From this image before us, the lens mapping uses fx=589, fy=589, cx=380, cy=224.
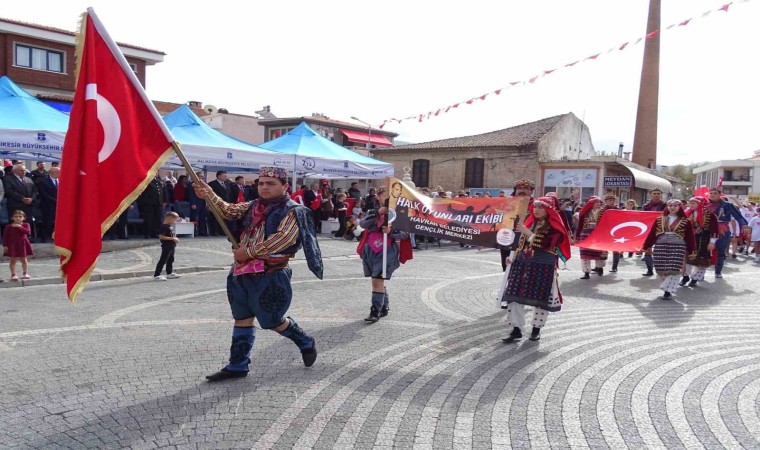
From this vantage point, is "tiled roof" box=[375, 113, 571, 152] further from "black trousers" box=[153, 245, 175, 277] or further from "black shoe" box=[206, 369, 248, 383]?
"black shoe" box=[206, 369, 248, 383]

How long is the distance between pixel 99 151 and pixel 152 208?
1148 centimetres

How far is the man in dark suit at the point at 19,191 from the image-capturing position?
12.2 meters

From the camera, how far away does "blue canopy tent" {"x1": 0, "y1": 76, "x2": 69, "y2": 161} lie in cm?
1176

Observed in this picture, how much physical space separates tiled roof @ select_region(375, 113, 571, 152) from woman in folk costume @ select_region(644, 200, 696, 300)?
24442 mm

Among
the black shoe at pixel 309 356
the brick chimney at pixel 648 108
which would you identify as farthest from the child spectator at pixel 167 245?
the brick chimney at pixel 648 108

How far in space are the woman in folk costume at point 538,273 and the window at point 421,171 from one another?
32646 mm

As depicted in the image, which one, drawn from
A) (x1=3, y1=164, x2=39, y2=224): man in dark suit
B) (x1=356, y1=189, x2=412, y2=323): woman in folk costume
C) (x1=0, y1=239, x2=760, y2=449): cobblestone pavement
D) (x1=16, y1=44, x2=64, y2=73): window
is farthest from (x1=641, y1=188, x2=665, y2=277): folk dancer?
(x1=16, y1=44, x2=64, y2=73): window

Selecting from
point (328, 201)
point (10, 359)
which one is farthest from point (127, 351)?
point (328, 201)

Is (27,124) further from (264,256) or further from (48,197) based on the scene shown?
(264,256)

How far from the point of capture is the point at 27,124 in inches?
478

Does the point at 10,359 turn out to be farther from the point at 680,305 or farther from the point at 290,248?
the point at 680,305

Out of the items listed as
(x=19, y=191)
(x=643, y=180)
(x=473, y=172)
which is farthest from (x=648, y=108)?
(x=19, y=191)

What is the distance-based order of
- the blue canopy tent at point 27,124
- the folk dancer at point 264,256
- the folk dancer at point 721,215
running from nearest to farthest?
the folk dancer at point 264,256
the blue canopy tent at point 27,124
the folk dancer at point 721,215

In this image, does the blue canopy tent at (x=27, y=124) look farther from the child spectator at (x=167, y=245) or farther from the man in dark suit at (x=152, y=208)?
the child spectator at (x=167, y=245)
